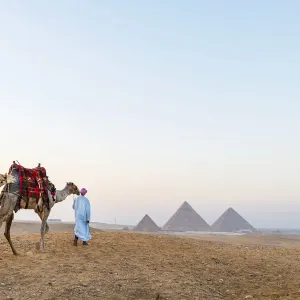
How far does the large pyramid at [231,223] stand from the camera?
87.8m

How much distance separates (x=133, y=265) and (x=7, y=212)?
3678 millimetres

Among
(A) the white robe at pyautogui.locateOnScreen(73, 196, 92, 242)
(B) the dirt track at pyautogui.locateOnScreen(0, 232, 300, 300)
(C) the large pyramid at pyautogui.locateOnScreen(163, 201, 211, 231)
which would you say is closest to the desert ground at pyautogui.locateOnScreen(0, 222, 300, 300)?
(B) the dirt track at pyautogui.locateOnScreen(0, 232, 300, 300)

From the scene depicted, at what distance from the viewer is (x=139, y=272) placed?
9.73 meters

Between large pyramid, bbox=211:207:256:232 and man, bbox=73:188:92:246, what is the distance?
78.2m

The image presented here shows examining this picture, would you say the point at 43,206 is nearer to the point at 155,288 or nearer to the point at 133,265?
the point at 133,265

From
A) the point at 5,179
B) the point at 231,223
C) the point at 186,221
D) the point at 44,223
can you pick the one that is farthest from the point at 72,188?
the point at 231,223

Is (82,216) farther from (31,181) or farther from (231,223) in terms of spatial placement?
(231,223)

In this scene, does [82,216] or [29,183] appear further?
[82,216]

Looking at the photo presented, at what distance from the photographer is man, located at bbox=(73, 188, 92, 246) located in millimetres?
12617

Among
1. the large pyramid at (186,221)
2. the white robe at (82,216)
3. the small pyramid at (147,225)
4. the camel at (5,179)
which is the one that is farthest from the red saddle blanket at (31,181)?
the large pyramid at (186,221)

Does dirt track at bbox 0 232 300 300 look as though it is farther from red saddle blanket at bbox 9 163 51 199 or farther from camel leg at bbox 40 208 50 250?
red saddle blanket at bbox 9 163 51 199

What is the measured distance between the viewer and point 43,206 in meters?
11.4

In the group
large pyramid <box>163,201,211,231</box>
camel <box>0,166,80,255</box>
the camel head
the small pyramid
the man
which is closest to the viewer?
camel <box>0,166,80,255</box>

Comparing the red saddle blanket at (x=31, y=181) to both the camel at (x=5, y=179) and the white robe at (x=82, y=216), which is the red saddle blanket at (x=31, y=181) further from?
the white robe at (x=82, y=216)
